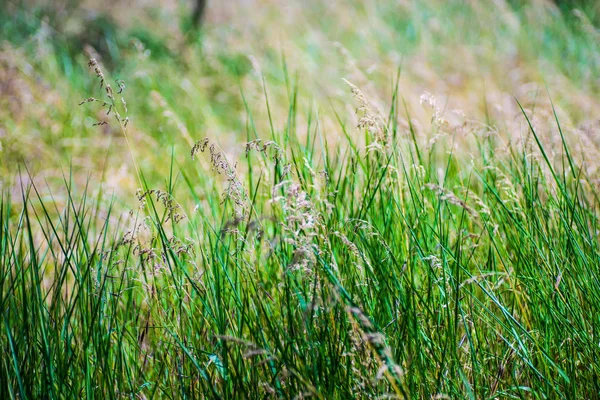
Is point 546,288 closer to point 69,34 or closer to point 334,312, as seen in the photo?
point 334,312

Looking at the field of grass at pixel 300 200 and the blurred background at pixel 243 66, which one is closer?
the field of grass at pixel 300 200

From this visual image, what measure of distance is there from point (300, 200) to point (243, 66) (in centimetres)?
414

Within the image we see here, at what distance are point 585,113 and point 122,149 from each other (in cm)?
357

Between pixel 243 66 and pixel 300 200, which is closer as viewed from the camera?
pixel 300 200

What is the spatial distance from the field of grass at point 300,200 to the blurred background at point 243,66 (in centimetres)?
3

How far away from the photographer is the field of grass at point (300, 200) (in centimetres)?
120

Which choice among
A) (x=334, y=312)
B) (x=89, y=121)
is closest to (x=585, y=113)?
(x=334, y=312)

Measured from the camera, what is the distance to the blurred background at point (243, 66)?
3.86 meters

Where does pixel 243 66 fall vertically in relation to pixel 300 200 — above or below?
above

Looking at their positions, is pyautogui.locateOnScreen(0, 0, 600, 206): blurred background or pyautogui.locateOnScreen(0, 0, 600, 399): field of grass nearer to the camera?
pyautogui.locateOnScreen(0, 0, 600, 399): field of grass

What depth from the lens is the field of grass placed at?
1.20 meters

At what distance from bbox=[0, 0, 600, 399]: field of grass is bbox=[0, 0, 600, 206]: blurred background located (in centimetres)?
3

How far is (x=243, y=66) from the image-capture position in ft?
16.5

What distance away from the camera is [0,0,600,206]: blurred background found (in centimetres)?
386
